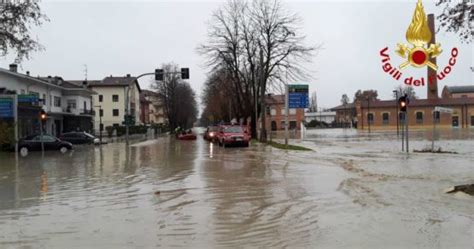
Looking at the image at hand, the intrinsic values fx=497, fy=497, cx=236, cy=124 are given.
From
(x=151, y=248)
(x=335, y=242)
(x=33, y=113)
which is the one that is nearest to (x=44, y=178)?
(x=151, y=248)

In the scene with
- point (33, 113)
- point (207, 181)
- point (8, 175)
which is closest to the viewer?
point (207, 181)

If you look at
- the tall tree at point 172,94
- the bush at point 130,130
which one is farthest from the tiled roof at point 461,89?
the bush at point 130,130

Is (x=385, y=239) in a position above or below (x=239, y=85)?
below

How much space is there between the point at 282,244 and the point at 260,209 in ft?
9.73

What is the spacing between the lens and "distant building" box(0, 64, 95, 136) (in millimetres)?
47062

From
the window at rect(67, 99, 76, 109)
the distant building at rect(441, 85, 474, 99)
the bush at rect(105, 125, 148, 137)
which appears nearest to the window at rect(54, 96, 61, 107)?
the window at rect(67, 99, 76, 109)

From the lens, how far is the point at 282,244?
23.8 ft

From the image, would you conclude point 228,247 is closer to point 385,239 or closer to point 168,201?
point 385,239

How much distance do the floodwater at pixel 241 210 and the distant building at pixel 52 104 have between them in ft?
105

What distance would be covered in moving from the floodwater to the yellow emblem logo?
9.99 meters

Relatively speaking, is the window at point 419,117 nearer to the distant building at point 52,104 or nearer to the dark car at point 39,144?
the distant building at point 52,104

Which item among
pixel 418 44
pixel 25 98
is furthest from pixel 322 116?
pixel 418 44

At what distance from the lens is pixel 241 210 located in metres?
10.1

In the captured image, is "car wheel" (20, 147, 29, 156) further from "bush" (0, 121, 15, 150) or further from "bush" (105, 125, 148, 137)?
"bush" (105, 125, 148, 137)
